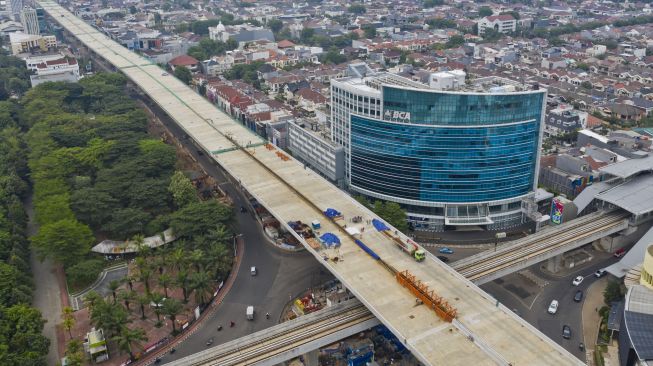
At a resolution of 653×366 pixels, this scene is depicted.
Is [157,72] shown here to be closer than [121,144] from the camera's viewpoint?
No

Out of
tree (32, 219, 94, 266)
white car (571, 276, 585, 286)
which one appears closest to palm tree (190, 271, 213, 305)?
tree (32, 219, 94, 266)

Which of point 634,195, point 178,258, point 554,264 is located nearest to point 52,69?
point 178,258

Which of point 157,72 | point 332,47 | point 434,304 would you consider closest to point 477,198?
point 434,304

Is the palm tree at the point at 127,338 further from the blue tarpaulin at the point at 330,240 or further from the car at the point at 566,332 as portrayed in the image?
the car at the point at 566,332

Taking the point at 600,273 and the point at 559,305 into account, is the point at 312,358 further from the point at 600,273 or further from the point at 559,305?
the point at 600,273

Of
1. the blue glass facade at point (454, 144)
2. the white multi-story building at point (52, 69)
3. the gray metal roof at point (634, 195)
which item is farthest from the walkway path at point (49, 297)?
the white multi-story building at point (52, 69)

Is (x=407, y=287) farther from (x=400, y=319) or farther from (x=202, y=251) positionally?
(x=202, y=251)

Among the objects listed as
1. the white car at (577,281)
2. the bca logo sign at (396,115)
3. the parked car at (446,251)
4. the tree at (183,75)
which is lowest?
the white car at (577,281)

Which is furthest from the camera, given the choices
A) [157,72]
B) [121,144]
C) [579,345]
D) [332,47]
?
[332,47]
